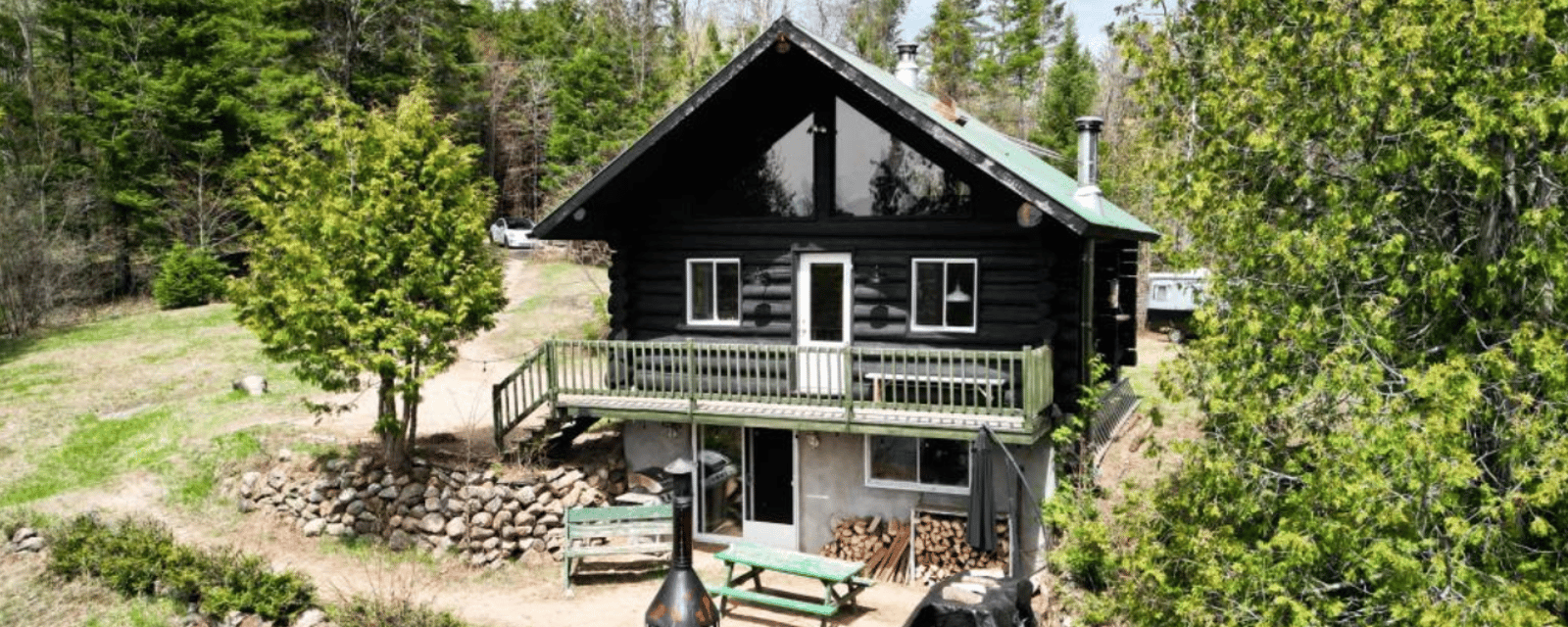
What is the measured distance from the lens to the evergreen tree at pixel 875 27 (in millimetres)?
54156

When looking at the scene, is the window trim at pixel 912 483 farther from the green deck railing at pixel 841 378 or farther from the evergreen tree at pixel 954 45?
the evergreen tree at pixel 954 45

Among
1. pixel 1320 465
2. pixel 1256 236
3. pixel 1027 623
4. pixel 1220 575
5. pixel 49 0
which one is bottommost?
pixel 1027 623

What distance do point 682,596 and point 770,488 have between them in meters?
6.37

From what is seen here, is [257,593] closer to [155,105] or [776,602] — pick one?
[776,602]

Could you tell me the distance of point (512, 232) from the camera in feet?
144

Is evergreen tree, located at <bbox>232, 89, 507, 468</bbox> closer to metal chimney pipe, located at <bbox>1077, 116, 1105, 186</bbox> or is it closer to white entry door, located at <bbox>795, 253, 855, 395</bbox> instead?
white entry door, located at <bbox>795, 253, 855, 395</bbox>

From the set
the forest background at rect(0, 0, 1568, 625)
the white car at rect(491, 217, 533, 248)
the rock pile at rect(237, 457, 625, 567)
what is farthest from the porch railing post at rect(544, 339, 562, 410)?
the white car at rect(491, 217, 533, 248)

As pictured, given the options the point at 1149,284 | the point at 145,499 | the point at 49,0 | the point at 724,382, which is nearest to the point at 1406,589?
the point at 724,382

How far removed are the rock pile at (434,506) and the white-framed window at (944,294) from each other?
21.1ft

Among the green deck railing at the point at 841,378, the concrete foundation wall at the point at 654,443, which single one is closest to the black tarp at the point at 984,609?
the green deck railing at the point at 841,378

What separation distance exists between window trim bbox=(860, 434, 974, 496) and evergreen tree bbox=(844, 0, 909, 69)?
39.9 meters

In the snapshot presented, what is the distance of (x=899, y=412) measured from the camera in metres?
14.5

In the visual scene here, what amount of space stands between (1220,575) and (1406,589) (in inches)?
60.2

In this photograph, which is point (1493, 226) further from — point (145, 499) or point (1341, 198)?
point (145, 499)
